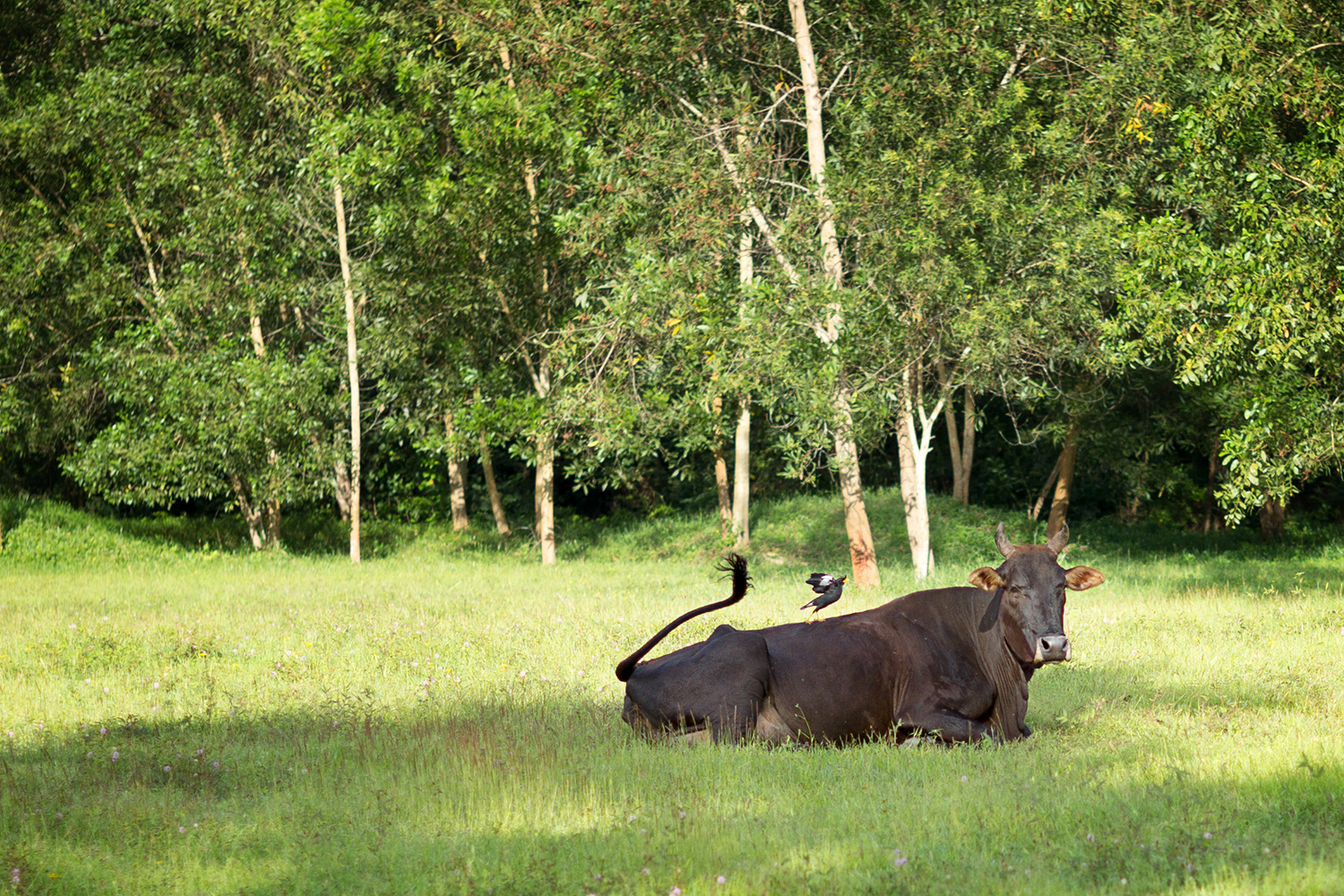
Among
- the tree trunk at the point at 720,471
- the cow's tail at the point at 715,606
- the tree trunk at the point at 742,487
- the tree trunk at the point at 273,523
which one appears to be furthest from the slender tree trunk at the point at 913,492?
the tree trunk at the point at 273,523

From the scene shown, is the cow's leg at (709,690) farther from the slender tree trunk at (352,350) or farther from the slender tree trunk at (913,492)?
the slender tree trunk at (352,350)

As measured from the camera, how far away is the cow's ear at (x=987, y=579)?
8.39 m

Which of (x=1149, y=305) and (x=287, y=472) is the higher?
(x=1149, y=305)

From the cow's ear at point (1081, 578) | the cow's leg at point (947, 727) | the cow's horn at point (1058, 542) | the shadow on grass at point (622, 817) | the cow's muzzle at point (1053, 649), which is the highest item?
the cow's horn at point (1058, 542)

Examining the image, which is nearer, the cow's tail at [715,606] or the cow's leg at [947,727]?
the cow's tail at [715,606]

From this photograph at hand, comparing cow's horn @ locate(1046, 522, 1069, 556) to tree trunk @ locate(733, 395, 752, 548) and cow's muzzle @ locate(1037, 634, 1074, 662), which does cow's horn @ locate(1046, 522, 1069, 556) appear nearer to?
cow's muzzle @ locate(1037, 634, 1074, 662)

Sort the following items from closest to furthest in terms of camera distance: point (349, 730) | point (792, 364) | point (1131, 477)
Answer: point (349, 730), point (792, 364), point (1131, 477)

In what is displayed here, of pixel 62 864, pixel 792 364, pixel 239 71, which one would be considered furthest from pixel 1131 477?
pixel 62 864

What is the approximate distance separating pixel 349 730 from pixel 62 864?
2898 millimetres

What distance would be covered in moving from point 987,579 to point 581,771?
10.5 feet

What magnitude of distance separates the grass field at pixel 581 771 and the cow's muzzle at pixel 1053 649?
60 centimetres

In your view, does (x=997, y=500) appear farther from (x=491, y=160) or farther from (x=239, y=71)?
(x=239, y=71)

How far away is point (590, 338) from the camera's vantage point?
2147 centimetres

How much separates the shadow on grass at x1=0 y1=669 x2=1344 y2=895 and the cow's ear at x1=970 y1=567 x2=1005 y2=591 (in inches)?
41.0
